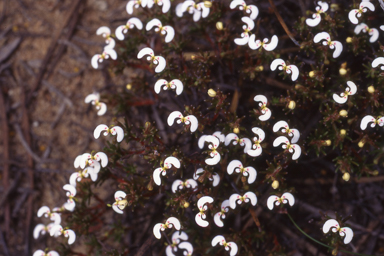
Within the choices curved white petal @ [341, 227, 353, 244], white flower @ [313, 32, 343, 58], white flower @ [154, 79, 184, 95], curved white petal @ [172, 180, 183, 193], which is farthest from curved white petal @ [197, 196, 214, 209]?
white flower @ [313, 32, 343, 58]

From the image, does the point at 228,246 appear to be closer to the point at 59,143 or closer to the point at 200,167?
the point at 200,167

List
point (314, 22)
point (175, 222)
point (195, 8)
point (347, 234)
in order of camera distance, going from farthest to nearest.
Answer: point (195, 8), point (314, 22), point (175, 222), point (347, 234)

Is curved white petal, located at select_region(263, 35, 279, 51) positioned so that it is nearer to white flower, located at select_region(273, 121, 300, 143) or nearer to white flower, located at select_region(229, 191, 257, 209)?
white flower, located at select_region(273, 121, 300, 143)

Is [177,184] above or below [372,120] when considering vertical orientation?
below

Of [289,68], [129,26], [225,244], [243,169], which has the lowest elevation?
[225,244]

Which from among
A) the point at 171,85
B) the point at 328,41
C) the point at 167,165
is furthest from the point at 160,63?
the point at 328,41

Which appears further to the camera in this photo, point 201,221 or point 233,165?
point 233,165

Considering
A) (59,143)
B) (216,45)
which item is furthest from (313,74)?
(59,143)

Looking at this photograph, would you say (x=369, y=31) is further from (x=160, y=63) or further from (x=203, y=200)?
(x=203, y=200)

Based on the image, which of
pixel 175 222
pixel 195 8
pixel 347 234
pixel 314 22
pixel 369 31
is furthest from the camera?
pixel 195 8
